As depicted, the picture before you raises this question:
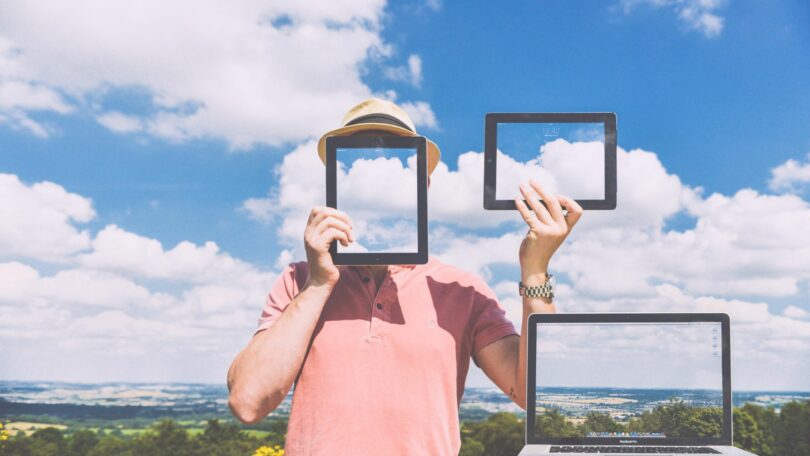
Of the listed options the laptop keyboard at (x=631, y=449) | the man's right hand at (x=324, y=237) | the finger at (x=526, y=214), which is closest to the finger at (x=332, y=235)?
the man's right hand at (x=324, y=237)

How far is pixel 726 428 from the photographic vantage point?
3.48 meters

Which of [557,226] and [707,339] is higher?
[557,226]

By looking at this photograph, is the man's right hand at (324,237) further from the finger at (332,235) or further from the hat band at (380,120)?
the hat band at (380,120)

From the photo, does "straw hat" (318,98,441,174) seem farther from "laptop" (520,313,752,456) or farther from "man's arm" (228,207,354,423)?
"laptop" (520,313,752,456)

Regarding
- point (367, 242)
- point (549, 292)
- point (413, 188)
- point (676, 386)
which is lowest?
point (676, 386)

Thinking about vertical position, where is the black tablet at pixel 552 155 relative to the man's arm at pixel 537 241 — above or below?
above

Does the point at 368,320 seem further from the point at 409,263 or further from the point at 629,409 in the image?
the point at 629,409

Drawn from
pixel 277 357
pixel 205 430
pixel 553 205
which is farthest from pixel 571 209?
pixel 205 430

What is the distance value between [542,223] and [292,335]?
1267 millimetres

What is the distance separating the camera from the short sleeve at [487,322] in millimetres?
3750

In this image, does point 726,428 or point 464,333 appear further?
point 464,333

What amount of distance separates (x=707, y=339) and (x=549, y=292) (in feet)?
2.53

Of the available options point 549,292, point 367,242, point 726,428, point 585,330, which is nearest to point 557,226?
point 549,292

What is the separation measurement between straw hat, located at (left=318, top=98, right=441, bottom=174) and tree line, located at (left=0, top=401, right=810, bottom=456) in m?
1.52
